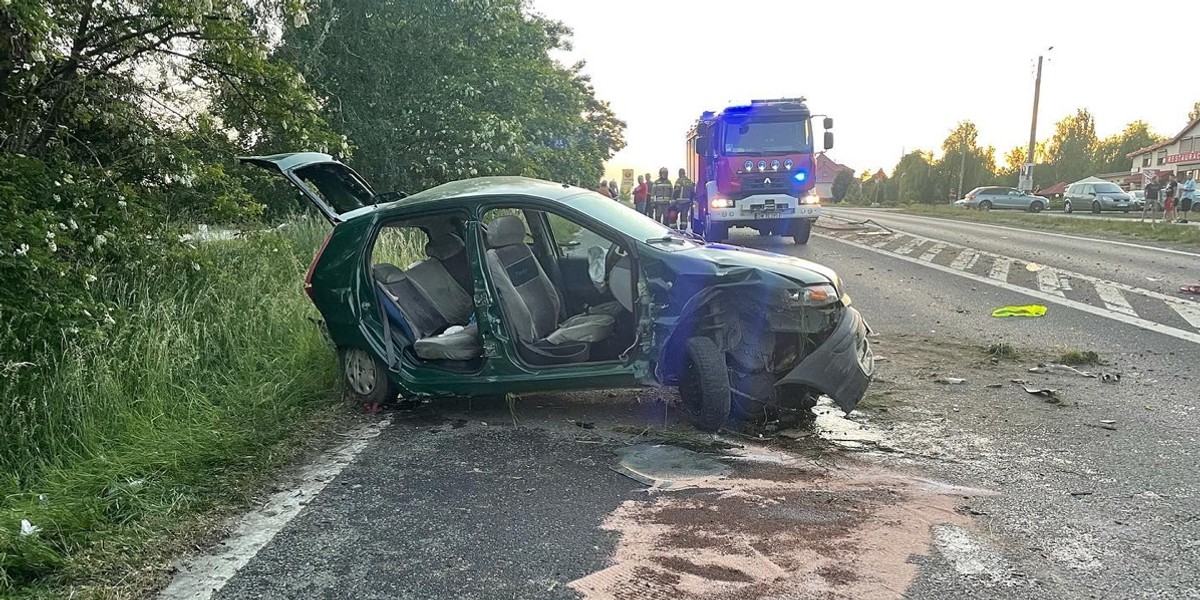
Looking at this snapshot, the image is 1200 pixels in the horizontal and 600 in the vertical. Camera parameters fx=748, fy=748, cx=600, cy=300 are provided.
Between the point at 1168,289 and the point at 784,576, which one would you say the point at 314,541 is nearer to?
the point at 784,576

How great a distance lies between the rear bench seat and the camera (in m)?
4.82

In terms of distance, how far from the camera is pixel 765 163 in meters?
15.7

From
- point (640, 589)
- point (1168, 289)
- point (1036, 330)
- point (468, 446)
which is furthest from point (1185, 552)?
point (1168, 289)

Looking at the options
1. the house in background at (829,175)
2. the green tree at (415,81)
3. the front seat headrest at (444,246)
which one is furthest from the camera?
the house in background at (829,175)

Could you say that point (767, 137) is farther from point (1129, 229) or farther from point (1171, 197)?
point (1171, 197)

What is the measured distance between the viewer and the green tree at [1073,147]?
258ft

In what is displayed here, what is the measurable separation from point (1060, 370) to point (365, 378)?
4.99 metres

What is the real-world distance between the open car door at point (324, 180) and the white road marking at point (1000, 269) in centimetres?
864

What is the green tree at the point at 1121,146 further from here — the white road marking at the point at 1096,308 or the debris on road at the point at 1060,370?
the debris on road at the point at 1060,370

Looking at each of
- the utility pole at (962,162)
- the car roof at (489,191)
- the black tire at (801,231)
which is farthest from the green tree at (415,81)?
the utility pole at (962,162)

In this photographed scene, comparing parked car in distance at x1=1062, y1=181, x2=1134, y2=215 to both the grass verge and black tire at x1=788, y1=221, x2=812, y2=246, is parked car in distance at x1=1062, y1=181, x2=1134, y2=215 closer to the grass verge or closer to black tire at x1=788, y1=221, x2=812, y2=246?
the grass verge

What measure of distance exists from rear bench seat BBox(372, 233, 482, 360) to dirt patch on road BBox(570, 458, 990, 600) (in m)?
1.90

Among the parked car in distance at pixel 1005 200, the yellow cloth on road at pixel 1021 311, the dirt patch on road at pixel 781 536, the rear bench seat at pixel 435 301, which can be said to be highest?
the rear bench seat at pixel 435 301

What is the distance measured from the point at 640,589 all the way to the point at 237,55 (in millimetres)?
5841
